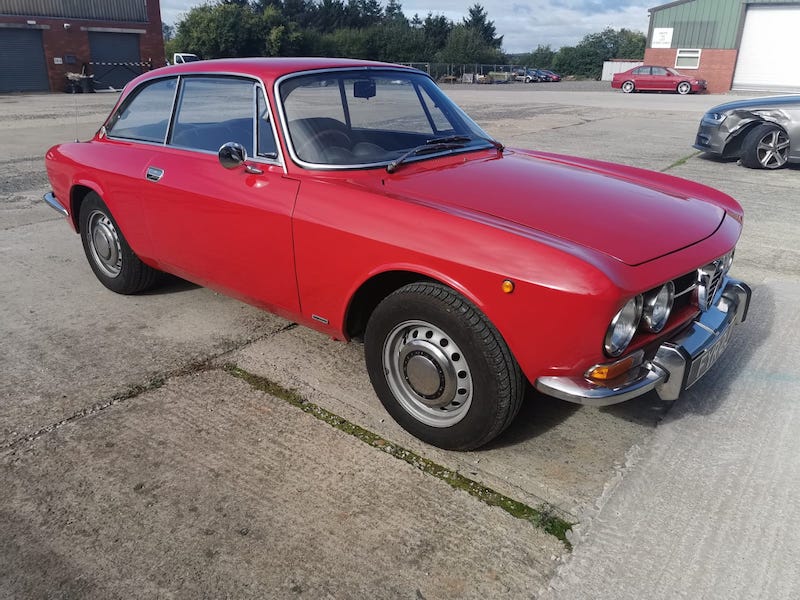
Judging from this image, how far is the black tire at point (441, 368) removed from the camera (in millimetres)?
2576

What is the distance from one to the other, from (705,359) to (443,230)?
4.08ft

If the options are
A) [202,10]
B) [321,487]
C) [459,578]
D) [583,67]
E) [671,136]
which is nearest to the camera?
[459,578]

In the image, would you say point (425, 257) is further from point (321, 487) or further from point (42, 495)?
point (42, 495)

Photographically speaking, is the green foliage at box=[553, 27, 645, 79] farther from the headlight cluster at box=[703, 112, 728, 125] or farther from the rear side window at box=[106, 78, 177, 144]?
the rear side window at box=[106, 78, 177, 144]

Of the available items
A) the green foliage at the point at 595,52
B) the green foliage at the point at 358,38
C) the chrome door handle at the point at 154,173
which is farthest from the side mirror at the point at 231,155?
the green foliage at the point at 595,52

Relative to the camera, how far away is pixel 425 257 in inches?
104

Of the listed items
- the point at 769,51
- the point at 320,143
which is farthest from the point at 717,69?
the point at 320,143

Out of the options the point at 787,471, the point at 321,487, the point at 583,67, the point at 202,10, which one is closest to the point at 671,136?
the point at 787,471

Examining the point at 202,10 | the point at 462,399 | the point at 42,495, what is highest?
the point at 202,10

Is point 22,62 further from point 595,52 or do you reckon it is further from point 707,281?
point 595,52

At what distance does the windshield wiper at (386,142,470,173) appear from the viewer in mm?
3248

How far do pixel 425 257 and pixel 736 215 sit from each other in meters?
1.80

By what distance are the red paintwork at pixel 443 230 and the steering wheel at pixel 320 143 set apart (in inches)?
3.4

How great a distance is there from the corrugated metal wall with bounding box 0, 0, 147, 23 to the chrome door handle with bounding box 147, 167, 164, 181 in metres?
33.3
